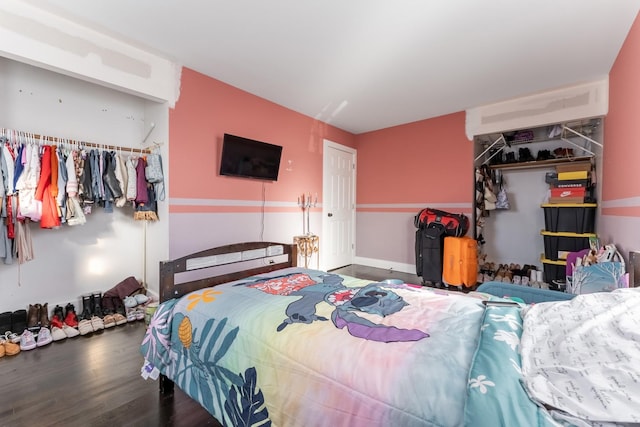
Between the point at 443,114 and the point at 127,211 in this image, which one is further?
the point at 443,114

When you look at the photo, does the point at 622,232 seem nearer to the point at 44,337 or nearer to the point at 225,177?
the point at 225,177

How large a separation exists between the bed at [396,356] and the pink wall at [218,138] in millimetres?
1513

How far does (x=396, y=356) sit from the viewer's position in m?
0.92

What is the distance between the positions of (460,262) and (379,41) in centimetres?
268

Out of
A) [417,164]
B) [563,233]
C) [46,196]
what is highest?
[417,164]

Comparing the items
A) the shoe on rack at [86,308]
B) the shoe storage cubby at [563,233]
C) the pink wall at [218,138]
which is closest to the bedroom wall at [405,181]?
the shoe storage cubby at [563,233]

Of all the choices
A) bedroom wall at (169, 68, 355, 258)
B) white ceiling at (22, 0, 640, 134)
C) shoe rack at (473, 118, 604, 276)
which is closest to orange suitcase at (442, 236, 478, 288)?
shoe rack at (473, 118, 604, 276)

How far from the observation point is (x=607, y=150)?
2.82 metres

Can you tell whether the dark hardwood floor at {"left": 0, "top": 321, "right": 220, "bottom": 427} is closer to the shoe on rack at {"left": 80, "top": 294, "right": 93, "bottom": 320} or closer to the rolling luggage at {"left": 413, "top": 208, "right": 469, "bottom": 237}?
the shoe on rack at {"left": 80, "top": 294, "right": 93, "bottom": 320}

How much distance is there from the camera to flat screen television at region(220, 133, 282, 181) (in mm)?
3080

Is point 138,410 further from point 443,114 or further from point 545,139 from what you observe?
point 545,139

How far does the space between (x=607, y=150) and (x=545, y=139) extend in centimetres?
90

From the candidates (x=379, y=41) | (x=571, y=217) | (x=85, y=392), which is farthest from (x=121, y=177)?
(x=571, y=217)

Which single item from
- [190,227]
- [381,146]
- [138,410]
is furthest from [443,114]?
[138,410]
